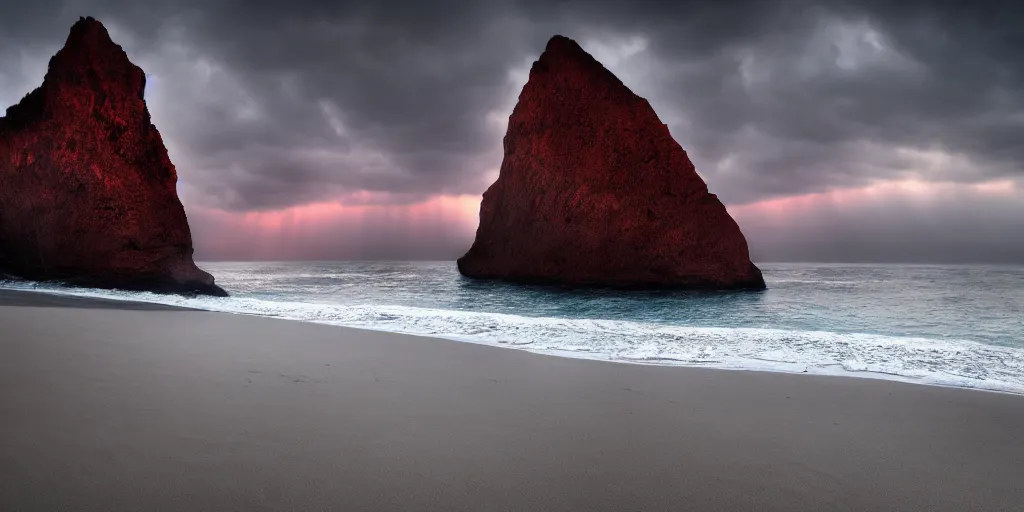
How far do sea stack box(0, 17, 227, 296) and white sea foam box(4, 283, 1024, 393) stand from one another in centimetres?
1620

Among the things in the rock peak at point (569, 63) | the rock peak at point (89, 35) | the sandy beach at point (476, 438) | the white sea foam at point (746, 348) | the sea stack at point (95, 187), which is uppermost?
the rock peak at point (569, 63)

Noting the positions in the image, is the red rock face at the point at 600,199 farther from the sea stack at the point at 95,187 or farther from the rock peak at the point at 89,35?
the rock peak at the point at 89,35

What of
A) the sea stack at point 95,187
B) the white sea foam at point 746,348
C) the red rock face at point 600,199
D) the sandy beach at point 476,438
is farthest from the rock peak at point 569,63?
the sandy beach at point 476,438

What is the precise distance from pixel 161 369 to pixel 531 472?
4.17 m

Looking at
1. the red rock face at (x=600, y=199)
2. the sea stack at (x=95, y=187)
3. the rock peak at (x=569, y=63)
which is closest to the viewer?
the sea stack at (x=95, y=187)

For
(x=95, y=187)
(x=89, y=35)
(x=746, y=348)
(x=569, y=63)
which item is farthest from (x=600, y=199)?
(x=89, y=35)

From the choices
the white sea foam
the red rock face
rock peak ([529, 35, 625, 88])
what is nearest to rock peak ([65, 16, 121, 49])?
the white sea foam

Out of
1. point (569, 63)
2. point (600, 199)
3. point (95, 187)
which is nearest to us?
point (95, 187)

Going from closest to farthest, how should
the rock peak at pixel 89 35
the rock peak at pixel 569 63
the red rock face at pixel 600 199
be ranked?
the rock peak at pixel 89 35 < the red rock face at pixel 600 199 < the rock peak at pixel 569 63

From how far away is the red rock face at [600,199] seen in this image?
3466cm

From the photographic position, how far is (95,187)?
885 inches

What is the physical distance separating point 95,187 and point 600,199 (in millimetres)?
29396

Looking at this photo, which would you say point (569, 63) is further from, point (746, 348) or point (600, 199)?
point (746, 348)

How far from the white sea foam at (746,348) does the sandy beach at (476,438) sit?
111 centimetres
